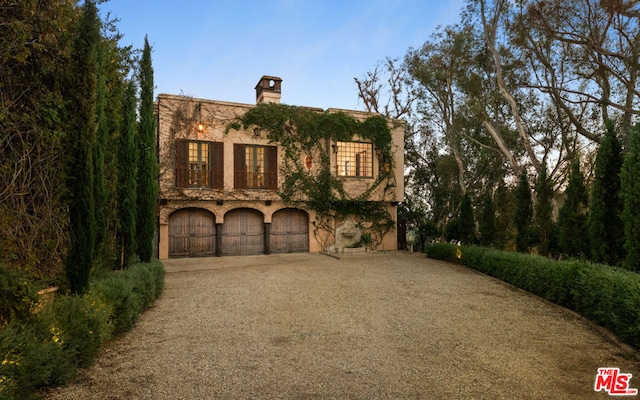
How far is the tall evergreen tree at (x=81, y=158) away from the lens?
540cm

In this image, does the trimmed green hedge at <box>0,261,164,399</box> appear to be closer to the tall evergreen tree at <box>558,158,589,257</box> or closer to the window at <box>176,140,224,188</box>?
the window at <box>176,140,224,188</box>

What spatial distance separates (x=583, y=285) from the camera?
24.0ft

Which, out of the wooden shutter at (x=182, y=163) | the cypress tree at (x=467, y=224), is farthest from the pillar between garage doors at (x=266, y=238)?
the cypress tree at (x=467, y=224)

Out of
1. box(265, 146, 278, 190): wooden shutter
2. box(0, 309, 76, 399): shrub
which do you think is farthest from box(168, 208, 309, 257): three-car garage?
box(0, 309, 76, 399): shrub

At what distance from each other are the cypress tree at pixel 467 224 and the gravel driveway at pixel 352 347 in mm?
5354

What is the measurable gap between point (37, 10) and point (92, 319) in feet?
14.9

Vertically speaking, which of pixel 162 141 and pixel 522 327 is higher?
pixel 162 141

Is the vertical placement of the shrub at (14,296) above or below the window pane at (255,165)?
below

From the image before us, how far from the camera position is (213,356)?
4984 millimetres

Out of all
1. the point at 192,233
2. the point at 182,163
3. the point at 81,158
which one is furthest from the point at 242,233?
the point at 81,158

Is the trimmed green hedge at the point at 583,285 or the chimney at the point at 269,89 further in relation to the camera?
the chimney at the point at 269,89

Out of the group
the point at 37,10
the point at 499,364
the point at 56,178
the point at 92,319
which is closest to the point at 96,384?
the point at 92,319

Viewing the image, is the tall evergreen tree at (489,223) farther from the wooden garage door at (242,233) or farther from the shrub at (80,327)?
the shrub at (80,327)

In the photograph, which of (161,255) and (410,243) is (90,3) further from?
(410,243)
